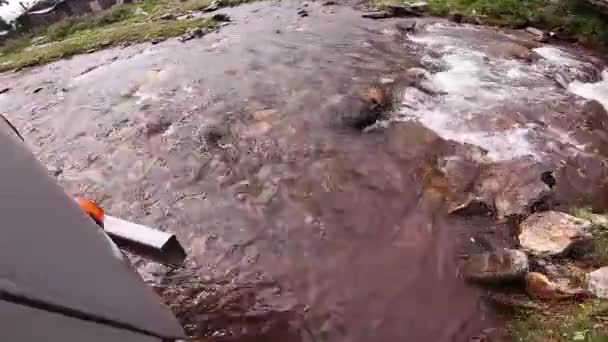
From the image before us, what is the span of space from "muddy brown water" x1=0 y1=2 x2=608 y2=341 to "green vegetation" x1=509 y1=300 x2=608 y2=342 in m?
0.23

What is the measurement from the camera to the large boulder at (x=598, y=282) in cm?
445

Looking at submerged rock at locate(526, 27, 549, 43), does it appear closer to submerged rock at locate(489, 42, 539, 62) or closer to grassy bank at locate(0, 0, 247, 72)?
submerged rock at locate(489, 42, 539, 62)

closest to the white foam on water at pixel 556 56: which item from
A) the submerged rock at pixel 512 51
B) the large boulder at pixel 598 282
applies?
the submerged rock at pixel 512 51

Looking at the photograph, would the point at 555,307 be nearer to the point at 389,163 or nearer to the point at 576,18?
the point at 389,163

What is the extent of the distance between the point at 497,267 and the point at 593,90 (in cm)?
455

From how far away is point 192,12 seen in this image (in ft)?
48.9

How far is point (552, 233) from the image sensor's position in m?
5.27

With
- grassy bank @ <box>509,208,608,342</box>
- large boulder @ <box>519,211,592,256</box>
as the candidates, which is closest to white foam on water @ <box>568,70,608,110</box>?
large boulder @ <box>519,211,592,256</box>

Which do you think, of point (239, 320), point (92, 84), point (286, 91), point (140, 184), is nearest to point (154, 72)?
point (92, 84)

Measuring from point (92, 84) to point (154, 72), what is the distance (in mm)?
1247

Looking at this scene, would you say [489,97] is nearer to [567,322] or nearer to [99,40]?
[567,322]

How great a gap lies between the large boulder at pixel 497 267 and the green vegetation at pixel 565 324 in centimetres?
40

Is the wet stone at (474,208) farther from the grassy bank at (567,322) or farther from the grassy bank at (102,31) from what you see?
the grassy bank at (102,31)

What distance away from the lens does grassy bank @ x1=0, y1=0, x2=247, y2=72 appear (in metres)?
13.1
